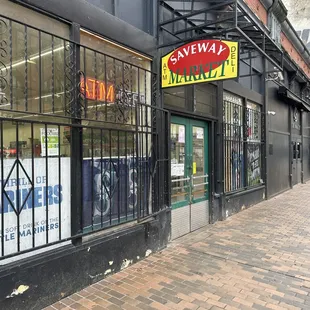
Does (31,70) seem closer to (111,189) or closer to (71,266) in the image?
(111,189)

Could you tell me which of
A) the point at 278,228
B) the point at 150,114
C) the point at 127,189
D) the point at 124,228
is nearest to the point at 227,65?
the point at 150,114

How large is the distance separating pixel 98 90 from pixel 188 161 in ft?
8.26

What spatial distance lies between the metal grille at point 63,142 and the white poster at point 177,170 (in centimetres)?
84

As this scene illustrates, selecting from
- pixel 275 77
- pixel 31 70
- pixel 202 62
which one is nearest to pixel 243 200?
pixel 275 77

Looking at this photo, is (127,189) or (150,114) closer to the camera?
(127,189)

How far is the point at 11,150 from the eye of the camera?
2941 millimetres

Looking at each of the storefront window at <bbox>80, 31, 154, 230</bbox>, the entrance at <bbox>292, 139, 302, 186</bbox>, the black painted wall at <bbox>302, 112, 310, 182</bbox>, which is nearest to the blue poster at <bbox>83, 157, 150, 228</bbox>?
the storefront window at <bbox>80, 31, 154, 230</bbox>

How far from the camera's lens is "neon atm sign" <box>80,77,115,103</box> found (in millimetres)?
3642

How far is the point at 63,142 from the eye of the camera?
3.41m

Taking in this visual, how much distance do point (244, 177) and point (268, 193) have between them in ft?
6.50

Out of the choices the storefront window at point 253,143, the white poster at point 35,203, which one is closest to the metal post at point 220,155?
the storefront window at point 253,143

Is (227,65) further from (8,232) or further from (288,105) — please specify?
(288,105)

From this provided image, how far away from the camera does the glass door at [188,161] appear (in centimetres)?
538

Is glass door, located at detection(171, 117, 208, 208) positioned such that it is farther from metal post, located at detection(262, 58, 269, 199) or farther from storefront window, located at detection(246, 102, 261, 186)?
metal post, located at detection(262, 58, 269, 199)
